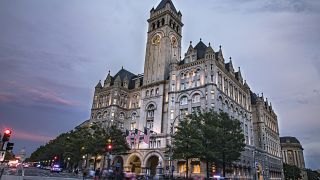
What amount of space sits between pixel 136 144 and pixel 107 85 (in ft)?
91.1

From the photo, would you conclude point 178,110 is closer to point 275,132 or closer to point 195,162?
point 195,162

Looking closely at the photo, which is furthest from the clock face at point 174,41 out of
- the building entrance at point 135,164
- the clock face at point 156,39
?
the building entrance at point 135,164

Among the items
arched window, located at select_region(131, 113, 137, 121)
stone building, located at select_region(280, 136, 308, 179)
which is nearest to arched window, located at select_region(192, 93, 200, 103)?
arched window, located at select_region(131, 113, 137, 121)

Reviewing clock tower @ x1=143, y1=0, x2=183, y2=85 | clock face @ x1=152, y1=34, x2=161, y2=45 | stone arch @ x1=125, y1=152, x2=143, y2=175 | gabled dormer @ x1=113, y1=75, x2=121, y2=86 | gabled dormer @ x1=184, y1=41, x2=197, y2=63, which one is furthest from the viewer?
gabled dormer @ x1=113, y1=75, x2=121, y2=86

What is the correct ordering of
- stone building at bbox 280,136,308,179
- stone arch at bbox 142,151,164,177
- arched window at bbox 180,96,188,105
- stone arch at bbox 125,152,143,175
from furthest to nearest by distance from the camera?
stone building at bbox 280,136,308,179 → stone arch at bbox 125,152,143,175 → arched window at bbox 180,96,188,105 → stone arch at bbox 142,151,164,177

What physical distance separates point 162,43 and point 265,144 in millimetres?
49116

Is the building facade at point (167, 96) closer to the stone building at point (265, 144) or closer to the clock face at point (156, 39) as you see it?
the clock face at point (156, 39)

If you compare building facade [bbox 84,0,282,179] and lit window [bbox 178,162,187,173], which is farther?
building facade [bbox 84,0,282,179]

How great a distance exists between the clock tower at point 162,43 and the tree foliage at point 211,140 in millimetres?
31828

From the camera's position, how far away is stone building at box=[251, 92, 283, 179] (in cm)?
8462

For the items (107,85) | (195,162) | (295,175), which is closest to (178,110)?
(195,162)

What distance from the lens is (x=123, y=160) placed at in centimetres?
7588

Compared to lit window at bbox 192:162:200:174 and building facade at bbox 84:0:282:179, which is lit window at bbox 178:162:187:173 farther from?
lit window at bbox 192:162:200:174

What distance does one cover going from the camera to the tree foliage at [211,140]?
149 ft
